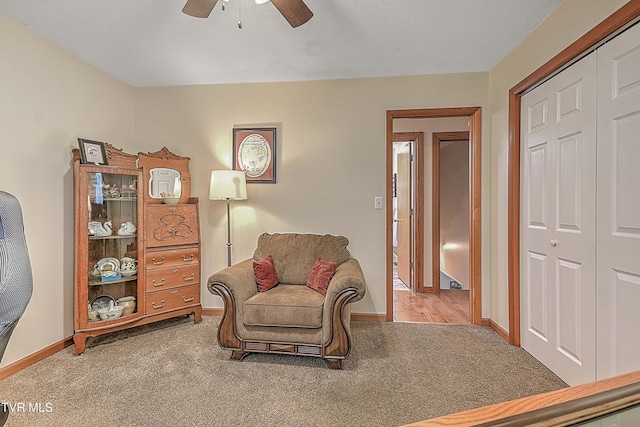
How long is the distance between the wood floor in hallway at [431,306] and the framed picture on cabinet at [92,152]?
2999 millimetres

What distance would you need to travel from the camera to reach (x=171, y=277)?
281 cm

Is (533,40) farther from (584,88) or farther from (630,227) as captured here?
(630,227)

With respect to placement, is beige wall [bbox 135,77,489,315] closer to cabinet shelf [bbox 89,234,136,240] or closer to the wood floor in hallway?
the wood floor in hallway

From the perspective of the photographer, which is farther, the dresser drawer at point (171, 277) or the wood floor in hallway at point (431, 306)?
the wood floor in hallway at point (431, 306)

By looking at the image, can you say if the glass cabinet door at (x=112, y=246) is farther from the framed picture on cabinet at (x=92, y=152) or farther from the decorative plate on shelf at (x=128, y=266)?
the framed picture on cabinet at (x=92, y=152)

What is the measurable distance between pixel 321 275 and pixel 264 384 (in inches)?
34.0

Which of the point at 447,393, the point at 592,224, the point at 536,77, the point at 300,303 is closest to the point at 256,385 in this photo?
the point at 300,303

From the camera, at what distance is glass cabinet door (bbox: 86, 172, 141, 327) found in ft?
8.11

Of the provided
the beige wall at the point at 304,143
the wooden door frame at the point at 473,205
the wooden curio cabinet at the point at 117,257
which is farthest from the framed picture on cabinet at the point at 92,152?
the wooden door frame at the point at 473,205

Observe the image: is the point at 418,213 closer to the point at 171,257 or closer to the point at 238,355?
the point at 238,355

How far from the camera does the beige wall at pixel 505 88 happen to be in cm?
189

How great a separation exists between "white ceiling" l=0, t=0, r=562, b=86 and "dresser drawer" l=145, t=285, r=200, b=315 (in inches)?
80.1

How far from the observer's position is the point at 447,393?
1823 millimetres

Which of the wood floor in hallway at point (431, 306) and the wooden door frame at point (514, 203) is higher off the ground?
the wooden door frame at point (514, 203)
